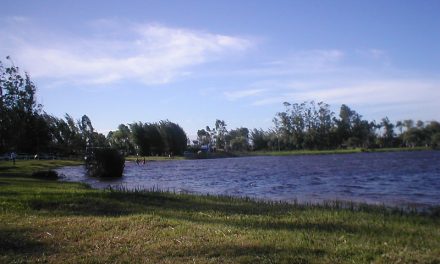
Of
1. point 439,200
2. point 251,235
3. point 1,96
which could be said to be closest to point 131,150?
point 1,96

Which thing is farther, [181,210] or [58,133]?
[58,133]

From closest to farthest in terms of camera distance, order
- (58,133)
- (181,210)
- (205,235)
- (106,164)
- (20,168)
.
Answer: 1. (205,235)
2. (181,210)
3. (20,168)
4. (106,164)
5. (58,133)

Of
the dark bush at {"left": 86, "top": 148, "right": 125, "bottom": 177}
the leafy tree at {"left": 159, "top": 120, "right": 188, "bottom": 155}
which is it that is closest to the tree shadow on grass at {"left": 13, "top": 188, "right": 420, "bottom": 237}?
the dark bush at {"left": 86, "top": 148, "right": 125, "bottom": 177}

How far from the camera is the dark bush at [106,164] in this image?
6569 cm

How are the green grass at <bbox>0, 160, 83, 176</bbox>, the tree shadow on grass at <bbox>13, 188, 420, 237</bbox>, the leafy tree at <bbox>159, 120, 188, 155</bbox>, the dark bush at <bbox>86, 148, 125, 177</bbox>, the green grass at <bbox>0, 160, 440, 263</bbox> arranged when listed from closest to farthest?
1. the green grass at <bbox>0, 160, 440, 263</bbox>
2. the tree shadow on grass at <bbox>13, 188, 420, 237</bbox>
3. the green grass at <bbox>0, 160, 83, 176</bbox>
4. the dark bush at <bbox>86, 148, 125, 177</bbox>
5. the leafy tree at <bbox>159, 120, 188, 155</bbox>

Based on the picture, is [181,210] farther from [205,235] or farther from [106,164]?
[106,164]

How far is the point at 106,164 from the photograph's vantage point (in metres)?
65.7

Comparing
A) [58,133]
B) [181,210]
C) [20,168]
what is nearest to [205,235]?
[181,210]

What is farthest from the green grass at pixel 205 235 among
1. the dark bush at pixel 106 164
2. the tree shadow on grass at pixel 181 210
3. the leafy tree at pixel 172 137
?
the leafy tree at pixel 172 137

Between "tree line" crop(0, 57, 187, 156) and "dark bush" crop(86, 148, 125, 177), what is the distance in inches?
333

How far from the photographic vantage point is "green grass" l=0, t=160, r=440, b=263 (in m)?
10.0

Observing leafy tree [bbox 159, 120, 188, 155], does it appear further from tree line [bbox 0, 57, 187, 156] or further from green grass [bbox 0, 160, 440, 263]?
green grass [bbox 0, 160, 440, 263]

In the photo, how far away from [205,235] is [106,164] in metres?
55.5

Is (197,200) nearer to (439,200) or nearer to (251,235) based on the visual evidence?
(251,235)
